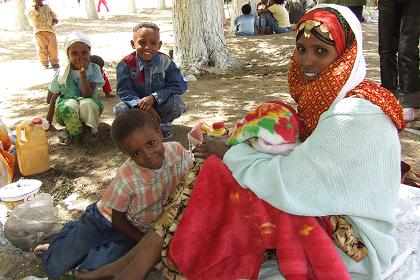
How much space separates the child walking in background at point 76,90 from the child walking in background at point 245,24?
7.16 m

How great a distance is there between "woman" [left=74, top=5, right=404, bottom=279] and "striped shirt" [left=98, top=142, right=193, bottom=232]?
466 millimetres

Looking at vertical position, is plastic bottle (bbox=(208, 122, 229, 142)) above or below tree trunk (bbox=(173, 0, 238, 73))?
below

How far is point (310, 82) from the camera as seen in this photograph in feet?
6.46

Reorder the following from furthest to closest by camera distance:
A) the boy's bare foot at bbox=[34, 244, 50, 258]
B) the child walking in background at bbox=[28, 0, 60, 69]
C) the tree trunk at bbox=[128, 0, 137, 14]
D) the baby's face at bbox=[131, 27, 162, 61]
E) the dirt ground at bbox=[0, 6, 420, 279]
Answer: the tree trunk at bbox=[128, 0, 137, 14]
the child walking in background at bbox=[28, 0, 60, 69]
the baby's face at bbox=[131, 27, 162, 61]
the dirt ground at bbox=[0, 6, 420, 279]
the boy's bare foot at bbox=[34, 244, 50, 258]

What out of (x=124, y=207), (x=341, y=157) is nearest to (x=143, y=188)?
(x=124, y=207)

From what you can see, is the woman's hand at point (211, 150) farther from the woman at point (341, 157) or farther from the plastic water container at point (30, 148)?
the plastic water container at point (30, 148)

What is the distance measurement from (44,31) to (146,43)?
16.9 ft

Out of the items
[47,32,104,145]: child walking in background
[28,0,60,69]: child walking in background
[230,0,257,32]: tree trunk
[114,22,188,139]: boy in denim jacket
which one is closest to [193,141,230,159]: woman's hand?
[114,22,188,139]: boy in denim jacket

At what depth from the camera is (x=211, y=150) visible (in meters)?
2.06

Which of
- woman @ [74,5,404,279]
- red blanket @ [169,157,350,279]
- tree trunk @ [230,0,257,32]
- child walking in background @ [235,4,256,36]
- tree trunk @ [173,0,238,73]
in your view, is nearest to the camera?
woman @ [74,5,404,279]

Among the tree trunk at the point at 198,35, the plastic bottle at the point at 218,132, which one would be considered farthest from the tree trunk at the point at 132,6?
the plastic bottle at the point at 218,132

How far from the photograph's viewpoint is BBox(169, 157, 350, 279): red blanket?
1725 mm

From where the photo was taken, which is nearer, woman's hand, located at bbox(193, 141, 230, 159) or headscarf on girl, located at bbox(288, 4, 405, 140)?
headscarf on girl, located at bbox(288, 4, 405, 140)

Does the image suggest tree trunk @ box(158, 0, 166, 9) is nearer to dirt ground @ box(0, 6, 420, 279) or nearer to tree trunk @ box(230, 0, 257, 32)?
dirt ground @ box(0, 6, 420, 279)
